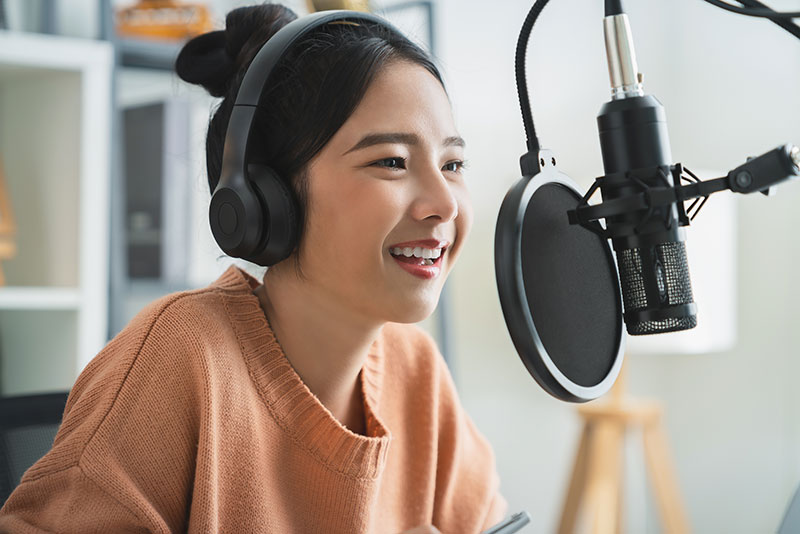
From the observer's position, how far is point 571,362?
0.54 m

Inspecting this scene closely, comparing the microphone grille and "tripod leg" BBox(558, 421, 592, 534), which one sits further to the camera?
Answer: "tripod leg" BBox(558, 421, 592, 534)

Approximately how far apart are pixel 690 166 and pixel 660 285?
216 cm

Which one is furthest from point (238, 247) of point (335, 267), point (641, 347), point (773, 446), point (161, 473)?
point (773, 446)

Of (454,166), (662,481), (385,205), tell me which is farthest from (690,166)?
(385,205)

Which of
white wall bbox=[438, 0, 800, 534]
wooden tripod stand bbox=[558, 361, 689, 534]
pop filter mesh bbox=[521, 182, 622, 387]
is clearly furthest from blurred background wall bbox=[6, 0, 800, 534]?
pop filter mesh bbox=[521, 182, 622, 387]

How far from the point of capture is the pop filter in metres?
0.51

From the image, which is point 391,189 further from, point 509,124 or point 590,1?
point 590,1

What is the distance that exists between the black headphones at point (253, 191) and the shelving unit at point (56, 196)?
0.94m

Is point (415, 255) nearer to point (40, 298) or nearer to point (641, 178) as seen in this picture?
point (641, 178)

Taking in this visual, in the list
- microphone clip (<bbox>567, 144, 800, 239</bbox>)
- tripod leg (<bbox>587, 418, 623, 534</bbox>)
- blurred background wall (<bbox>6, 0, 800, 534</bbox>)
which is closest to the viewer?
microphone clip (<bbox>567, 144, 800, 239</bbox>)

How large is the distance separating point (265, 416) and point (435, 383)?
0.31 m

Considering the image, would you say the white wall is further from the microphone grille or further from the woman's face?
the microphone grille

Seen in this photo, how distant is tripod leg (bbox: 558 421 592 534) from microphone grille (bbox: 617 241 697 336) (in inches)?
70.8

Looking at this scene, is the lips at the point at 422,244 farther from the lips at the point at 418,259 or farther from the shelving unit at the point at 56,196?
the shelving unit at the point at 56,196
